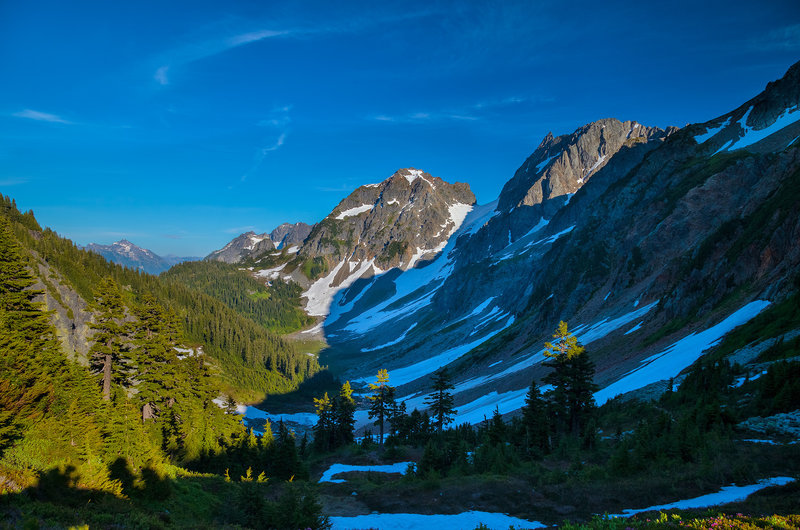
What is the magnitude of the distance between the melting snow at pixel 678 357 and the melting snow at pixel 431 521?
22.8 m

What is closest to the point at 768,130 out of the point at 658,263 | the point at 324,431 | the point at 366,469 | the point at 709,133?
the point at 709,133

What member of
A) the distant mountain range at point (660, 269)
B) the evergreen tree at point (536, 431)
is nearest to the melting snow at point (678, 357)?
the distant mountain range at point (660, 269)

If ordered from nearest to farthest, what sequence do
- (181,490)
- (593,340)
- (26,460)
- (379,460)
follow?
(26,460) < (181,490) < (379,460) < (593,340)

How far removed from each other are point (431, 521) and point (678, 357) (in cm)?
2984

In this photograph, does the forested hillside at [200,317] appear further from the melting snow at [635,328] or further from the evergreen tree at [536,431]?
the melting snow at [635,328]

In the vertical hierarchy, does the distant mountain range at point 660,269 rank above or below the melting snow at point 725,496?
above

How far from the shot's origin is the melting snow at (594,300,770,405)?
3331 centimetres

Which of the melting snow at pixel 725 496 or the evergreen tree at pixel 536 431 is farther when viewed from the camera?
the evergreen tree at pixel 536 431

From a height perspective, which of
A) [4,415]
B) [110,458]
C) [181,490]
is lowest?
[181,490]

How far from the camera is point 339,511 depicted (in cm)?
2003

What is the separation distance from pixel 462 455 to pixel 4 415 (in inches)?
948

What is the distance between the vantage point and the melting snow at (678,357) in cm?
3331

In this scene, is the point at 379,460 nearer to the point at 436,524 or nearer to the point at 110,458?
the point at 436,524

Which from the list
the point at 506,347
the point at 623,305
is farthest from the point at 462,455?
the point at 506,347
